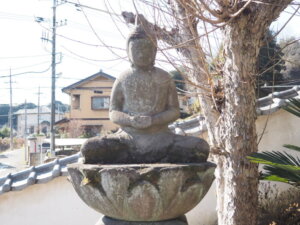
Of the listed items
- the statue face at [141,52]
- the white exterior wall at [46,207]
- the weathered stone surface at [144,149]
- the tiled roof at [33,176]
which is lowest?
the white exterior wall at [46,207]

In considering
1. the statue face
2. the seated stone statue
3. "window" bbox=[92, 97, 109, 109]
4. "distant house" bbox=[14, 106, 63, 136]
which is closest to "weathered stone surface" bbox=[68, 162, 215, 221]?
the seated stone statue

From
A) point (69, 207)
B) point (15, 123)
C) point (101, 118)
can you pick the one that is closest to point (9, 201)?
point (69, 207)

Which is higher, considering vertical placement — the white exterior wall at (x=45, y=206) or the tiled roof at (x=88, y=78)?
the tiled roof at (x=88, y=78)

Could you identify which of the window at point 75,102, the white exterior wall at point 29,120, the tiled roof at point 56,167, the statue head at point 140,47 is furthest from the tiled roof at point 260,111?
the white exterior wall at point 29,120

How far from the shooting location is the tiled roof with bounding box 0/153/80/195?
4094mm

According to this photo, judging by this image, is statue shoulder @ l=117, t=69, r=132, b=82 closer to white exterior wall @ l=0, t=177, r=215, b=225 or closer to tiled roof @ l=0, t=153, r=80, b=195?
tiled roof @ l=0, t=153, r=80, b=195

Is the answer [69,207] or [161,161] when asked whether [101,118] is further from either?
[161,161]

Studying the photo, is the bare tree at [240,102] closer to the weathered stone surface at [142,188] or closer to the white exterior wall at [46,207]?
the weathered stone surface at [142,188]

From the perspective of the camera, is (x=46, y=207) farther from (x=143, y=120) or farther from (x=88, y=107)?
(x=88, y=107)

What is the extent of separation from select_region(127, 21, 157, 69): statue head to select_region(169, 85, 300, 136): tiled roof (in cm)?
236

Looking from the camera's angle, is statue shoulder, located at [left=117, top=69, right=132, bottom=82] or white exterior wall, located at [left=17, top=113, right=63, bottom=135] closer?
statue shoulder, located at [left=117, top=69, right=132, bottom=82]

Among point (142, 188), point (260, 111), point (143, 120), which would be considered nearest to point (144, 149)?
point (143, 120)

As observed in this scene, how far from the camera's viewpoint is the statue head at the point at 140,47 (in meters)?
2.56

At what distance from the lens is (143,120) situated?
2441 mm
